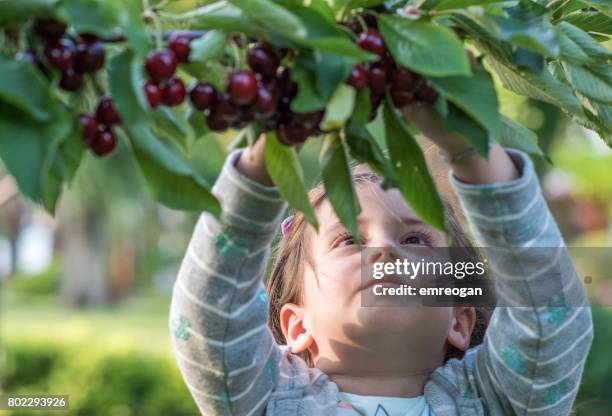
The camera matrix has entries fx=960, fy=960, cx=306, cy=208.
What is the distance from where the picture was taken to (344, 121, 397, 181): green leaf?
1.05m

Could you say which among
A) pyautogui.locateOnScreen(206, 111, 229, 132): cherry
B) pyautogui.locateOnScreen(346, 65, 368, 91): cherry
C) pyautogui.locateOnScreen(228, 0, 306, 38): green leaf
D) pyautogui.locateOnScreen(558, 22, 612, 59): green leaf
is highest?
pyautogui.locateOnScreen(228, 0, 306, 38): green leaf

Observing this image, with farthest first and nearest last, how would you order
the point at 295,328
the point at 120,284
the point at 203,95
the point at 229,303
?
1. the point at 120,284
2. the point at 295,328
3. the point at 229,303
4. the point at 203,95

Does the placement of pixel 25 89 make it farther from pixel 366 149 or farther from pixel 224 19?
pixel 366 149

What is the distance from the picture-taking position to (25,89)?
2.95ft

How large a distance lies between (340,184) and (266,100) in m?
0.16

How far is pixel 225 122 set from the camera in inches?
40.0

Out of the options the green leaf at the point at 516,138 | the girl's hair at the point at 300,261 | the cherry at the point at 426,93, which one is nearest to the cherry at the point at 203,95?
the cherry at the point at 426,93

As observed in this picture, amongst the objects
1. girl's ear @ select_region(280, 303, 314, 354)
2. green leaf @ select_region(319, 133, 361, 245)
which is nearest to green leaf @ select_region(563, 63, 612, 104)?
green leaf @ select_region(319, 133, 361, 245)

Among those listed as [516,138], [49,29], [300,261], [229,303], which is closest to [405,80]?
[516,138]

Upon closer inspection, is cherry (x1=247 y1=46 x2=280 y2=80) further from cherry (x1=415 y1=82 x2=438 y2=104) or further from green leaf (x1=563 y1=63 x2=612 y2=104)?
green leaf (x1=563 y1=63 x2=612 y2=104)

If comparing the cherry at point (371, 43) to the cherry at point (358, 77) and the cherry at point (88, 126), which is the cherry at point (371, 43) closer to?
the cherry at point (358, 77)

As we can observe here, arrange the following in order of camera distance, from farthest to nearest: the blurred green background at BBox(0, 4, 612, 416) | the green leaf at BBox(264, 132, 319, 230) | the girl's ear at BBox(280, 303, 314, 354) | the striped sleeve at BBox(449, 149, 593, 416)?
1. the blurred green background at BBox(0, 4, 612, 416)
2. the girl's ear at BBox(280, 303, 314, 354)
3. the striped sleeve at BBox(449, 149, 593, 416)
4. the green leaf at BBox(264, 132, 319, 230)

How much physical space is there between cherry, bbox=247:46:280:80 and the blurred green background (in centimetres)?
37

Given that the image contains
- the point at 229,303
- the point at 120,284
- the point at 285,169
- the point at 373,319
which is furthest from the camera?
the point at 120,284
